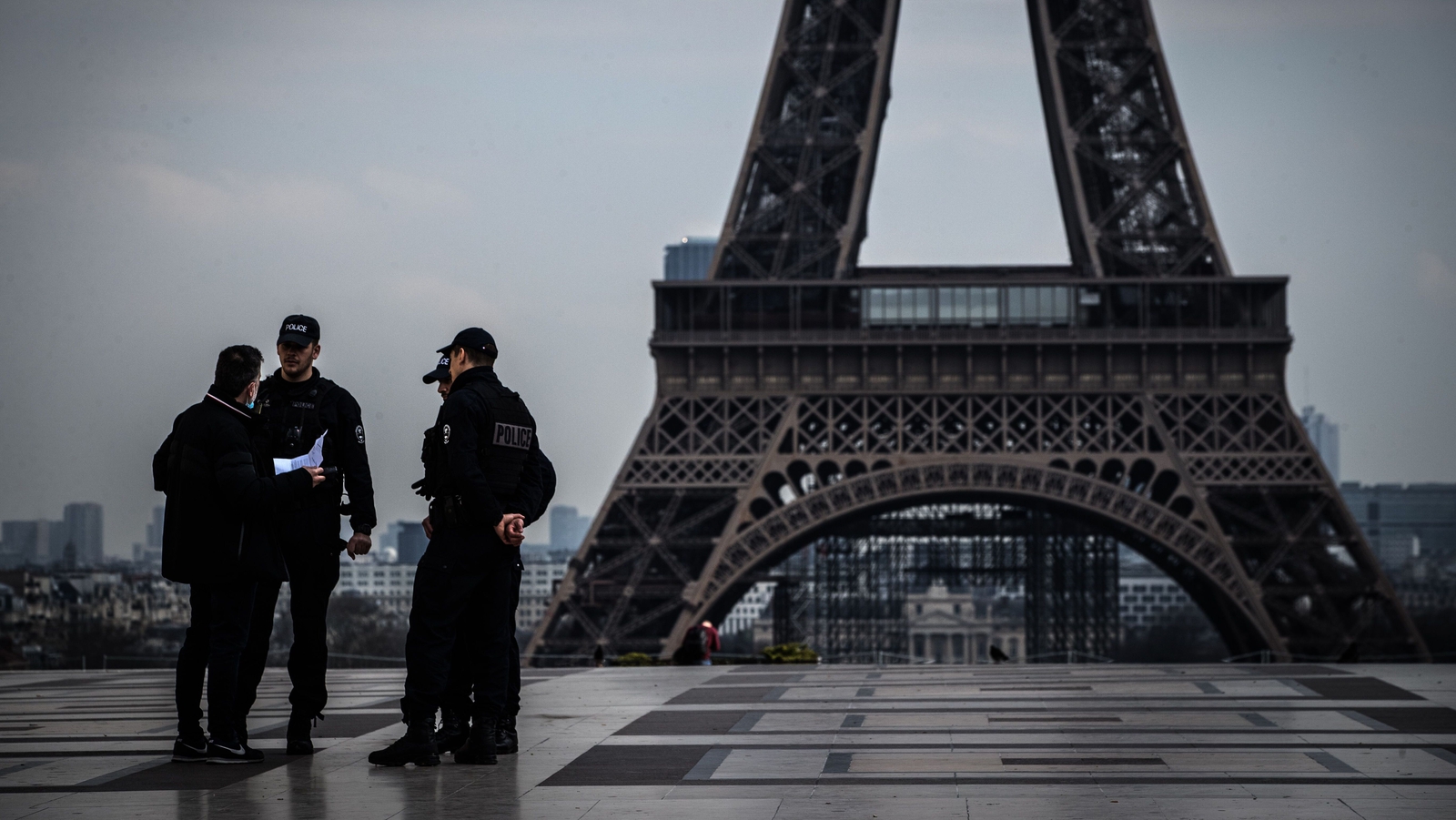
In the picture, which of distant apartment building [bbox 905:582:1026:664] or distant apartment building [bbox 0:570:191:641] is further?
distant apartment building [bbox 905:582:1026:664]

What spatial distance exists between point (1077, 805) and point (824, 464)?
4061 centimetres

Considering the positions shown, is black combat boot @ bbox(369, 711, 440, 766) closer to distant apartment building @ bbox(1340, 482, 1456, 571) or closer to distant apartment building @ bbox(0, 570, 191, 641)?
distant apartment building @ bbox(0, 570, 191, 641)

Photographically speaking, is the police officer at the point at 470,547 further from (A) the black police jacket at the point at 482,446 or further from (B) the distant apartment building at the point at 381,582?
(B) the distant apartment building at the point at 381,582

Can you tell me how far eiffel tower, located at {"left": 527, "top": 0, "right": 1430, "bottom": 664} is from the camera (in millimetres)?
45500

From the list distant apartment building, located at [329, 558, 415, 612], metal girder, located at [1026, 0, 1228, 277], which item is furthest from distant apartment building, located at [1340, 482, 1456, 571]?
distant apartment building, located at [329, 558, 415, 612]

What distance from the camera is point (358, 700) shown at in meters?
15.2

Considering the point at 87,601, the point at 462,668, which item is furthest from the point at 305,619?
the point at 87,601

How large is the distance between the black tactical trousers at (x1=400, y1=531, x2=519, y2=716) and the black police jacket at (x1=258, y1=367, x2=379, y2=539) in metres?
0.80

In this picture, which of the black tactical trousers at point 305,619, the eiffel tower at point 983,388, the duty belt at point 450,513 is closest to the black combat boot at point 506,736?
the black tactical trousers at point 305,619

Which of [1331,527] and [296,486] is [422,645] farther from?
[1331,527]

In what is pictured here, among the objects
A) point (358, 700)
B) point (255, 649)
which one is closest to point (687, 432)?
point (358, 700)

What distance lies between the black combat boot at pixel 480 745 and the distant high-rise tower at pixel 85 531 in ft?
207

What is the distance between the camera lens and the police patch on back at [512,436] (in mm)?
10055

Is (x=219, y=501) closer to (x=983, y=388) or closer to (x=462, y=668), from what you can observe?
(x=462, y=668)
